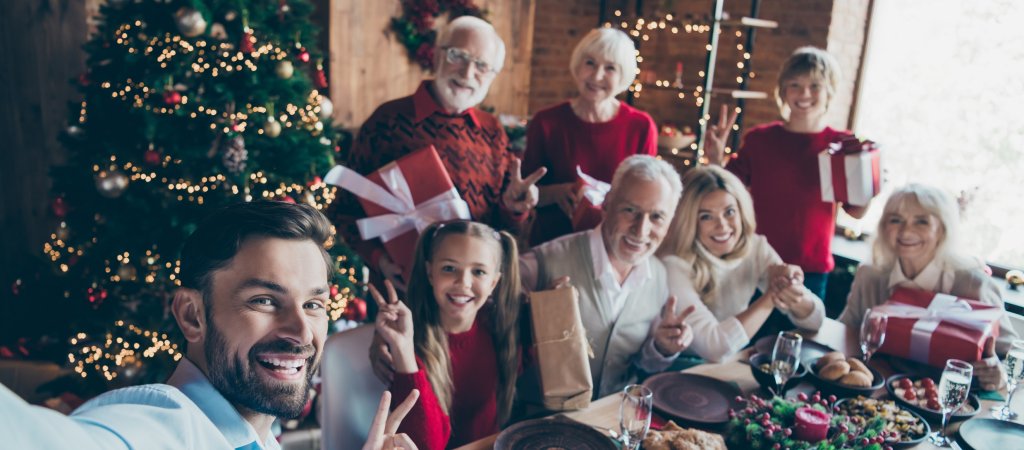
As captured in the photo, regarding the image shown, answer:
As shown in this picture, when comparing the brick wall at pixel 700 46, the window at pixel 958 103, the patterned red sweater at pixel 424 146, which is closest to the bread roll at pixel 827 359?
the patterned red sweater at pixel 424 146

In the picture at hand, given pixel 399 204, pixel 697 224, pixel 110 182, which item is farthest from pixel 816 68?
pixel 110 182

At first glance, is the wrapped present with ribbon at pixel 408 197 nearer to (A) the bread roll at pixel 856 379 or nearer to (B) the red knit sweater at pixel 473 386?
(B) the red knit sweater at pixel 473 386

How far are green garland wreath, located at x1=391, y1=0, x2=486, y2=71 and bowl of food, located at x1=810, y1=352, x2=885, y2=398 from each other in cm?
382

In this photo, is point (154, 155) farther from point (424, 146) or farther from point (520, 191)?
point (520, 191)

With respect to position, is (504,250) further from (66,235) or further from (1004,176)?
(1004,176)

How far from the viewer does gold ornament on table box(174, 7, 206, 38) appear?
98.7 inches

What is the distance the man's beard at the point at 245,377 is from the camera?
0.86 meters

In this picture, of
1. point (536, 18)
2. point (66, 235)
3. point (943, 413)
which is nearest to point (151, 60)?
point (66, 235)

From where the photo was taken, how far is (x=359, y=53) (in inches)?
189

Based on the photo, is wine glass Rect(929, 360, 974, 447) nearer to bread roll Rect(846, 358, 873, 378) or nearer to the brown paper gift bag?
bread roll Rect(846, 358, 873, 378)

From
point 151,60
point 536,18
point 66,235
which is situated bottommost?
point 66,235

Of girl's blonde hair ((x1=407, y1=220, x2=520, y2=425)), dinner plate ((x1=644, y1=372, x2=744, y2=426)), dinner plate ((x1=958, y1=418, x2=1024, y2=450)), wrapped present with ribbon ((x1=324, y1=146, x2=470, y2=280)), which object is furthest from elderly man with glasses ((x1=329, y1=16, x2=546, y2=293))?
dinner plate ((x1=958, y1=418, x2=1024, y2=450))

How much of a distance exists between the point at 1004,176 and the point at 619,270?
9.08 feet

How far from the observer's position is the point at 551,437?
4.87ft
